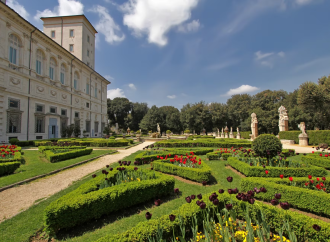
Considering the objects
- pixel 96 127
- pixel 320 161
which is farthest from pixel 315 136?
pixel 96 127

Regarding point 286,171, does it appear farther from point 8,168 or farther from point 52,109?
point 52,109

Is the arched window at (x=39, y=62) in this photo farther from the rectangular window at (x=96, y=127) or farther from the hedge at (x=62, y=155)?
the hedge at (x=62, y=155)

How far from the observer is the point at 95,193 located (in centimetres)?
373

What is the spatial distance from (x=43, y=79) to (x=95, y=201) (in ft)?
90.4

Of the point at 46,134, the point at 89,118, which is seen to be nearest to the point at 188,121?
the point at 89,118

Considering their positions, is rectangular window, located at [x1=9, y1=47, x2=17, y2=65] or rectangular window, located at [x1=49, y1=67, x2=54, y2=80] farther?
rectangular window, located at [x1=49, y1=67, x2=54, y2=80]

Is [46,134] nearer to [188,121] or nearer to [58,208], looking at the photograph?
[58,208]

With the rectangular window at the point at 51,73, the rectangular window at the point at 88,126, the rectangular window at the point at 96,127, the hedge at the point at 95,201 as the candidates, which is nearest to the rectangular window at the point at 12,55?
the rectangular window at the point at 51,73

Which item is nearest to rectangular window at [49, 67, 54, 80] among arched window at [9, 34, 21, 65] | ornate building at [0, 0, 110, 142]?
ornate building at [0, 0, 110, 142]

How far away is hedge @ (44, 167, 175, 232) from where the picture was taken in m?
3.12

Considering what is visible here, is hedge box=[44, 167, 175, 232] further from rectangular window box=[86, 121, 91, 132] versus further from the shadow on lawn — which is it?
rectangular window box=[86, 121, 91, 132]

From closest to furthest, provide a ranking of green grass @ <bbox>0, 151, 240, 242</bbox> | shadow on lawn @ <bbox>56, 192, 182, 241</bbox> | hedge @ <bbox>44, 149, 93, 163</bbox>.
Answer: green grass @ <bbox>0, 151, 240, 242</bbox> < shadow on lawn @ <bbox>56, 192, 182, 241</bbox> < hedge @ <bbox>44, 149, 93, 163</bbox>

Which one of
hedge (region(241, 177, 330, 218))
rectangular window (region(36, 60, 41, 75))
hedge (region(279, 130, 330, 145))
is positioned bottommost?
hedge (region(241, 177, 330, 218))

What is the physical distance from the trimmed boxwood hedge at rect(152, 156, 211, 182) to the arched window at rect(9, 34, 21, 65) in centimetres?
2411
